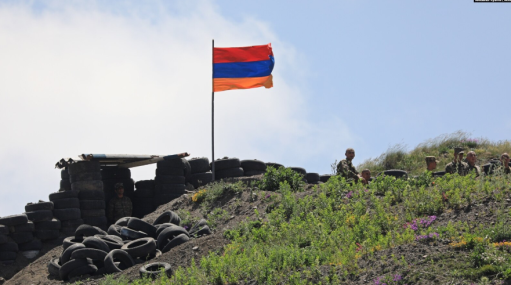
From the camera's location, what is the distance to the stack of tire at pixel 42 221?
17.5m

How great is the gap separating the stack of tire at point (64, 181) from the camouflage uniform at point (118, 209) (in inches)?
72.6

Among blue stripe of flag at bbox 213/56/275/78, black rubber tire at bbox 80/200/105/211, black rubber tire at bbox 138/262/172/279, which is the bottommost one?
black rubber tire at bbox 138/262/172/279

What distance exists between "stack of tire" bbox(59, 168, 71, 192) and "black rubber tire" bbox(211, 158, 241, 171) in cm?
479

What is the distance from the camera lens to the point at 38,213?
1755cm

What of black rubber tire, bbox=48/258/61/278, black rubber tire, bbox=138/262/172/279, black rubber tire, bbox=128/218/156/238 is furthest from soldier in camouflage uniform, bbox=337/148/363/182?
black rubber tire, bbox=48/258/61/278

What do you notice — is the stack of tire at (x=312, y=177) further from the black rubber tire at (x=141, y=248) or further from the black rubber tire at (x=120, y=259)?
the black rubber tire at (x=120, y=259)

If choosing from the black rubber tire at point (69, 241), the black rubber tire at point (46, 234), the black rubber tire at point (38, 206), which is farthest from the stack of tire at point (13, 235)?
the black rubber tire at point (69, 241)

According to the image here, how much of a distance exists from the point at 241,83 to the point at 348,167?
20.1ft

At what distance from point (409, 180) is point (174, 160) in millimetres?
8633

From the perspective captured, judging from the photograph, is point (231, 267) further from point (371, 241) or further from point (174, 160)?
point (174, 160)

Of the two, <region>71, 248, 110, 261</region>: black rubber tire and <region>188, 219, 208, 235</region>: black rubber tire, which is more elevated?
<region>188, 219, 208, 235</region>: black rubber tire

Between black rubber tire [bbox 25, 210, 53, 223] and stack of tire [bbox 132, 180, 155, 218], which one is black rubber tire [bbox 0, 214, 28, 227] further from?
stack of tire [bbox 132, 180, 155, 218]

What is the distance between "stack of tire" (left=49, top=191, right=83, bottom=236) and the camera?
1792 cm

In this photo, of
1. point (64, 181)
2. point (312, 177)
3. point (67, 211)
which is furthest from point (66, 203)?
point (312, 177)
